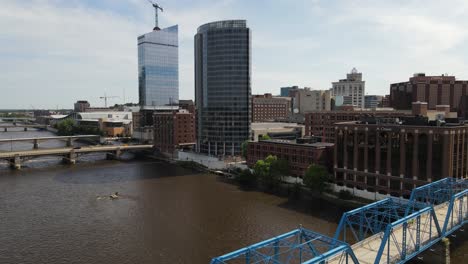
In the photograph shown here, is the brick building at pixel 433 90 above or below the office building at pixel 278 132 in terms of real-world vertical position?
above

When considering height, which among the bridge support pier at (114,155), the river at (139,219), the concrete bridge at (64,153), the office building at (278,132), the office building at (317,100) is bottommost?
the river at (139,219)

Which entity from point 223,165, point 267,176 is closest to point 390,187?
point 267,176

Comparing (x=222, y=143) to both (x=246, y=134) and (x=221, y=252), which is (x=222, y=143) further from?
(x=221, y=252)

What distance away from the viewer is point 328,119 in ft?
393

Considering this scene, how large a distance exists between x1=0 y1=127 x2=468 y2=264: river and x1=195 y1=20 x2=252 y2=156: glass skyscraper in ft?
82.6

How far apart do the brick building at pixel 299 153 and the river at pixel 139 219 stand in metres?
11.2

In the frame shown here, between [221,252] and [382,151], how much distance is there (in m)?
36.6

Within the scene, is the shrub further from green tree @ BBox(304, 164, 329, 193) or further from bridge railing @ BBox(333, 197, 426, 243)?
bridge railing @ BBox(333, 197, 426, 243)

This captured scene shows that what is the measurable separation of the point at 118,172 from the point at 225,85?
4215 centimetres

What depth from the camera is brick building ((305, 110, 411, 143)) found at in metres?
115

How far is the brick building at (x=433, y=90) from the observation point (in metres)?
153

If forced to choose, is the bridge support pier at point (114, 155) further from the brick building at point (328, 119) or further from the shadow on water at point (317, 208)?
the shadow on water at point (317, 208)

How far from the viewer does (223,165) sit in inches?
4186

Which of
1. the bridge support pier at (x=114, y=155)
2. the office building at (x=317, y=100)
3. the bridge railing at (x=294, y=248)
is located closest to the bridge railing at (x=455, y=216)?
the bridge railing at (x=294, y=248)
